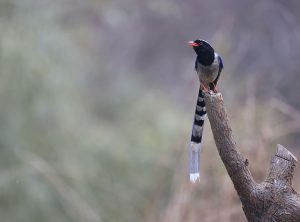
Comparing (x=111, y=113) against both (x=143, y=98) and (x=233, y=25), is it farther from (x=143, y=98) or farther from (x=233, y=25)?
(x=233, y=25)

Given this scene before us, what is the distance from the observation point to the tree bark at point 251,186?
2307mm

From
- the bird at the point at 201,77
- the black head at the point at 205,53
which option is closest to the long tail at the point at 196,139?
the bird at the point at 201,77

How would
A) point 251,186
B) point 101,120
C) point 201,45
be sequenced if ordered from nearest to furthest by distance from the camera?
point 251,186
point 201,45
point 101,120

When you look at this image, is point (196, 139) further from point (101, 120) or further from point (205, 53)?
point (101, 120)

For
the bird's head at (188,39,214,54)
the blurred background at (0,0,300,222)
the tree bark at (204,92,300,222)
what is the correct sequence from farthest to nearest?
the blurred background at (0,0,300,222), the bird's head at (188,39,214,54), the tree bark at (204,92,300,222)

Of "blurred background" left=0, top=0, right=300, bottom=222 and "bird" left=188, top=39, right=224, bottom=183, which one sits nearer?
"bird" left=188, top=39, right=224, bottom=183

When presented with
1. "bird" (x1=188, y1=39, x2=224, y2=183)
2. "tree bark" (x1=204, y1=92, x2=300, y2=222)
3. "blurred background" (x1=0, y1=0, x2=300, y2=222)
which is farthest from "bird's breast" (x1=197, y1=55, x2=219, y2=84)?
"blurred background" (x1=0, y1=0, x2=300, y2=222)

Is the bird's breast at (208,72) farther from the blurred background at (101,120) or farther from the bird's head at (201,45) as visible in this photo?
the blurred background at (101,120)

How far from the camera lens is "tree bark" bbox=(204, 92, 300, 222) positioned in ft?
7.57

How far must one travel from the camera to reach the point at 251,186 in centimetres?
234

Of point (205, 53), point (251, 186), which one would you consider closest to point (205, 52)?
point (205, 53)

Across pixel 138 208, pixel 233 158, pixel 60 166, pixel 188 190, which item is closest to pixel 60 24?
pixel 60 166

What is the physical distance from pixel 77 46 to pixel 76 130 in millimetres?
1842

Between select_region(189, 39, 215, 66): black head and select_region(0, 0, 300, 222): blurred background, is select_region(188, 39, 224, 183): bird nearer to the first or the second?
select_region(189, 39, 215, 66): black head
